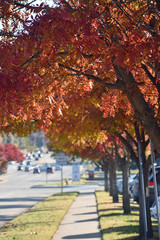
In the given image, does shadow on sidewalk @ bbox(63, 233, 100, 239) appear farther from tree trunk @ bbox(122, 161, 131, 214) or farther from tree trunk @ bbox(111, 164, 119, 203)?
tree trunk @ bbox(111, 164, 119, 203)

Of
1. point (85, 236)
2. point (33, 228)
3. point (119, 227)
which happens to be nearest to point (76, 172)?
point (33, 228)

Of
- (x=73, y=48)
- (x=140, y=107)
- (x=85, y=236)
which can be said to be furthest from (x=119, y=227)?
(x=73, y=48)

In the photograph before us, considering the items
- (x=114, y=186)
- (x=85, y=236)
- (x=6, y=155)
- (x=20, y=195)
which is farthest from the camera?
(x=6, y=155)

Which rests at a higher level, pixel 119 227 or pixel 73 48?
pixel 73 48

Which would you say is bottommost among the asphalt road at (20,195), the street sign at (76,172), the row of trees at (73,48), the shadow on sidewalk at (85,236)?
the shadow on sidewalk at (85,236)

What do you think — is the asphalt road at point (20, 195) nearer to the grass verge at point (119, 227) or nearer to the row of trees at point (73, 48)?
the grass verge at point (119, 227)

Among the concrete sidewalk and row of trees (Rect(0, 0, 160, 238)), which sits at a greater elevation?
Result: row of trees (Rect(0, 0, 160, 238))

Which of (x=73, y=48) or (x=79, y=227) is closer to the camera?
(x=73, y=48)

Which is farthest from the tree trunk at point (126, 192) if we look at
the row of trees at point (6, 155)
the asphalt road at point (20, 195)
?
the row of trees at point (6, 155)

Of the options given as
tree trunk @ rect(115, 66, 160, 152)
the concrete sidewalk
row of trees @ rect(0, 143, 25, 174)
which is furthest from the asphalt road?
row of trees @ rect(0, 143, 25, 174)

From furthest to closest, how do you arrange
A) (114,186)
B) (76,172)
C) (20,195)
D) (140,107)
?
(76,172), (20,195), (114,186), (140,107)

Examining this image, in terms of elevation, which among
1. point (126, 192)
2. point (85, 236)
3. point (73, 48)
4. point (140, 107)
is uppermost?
point (73, 48)

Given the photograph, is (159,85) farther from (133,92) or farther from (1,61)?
(1,61)

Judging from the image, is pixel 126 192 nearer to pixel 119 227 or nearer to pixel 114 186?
pixel 119 227
